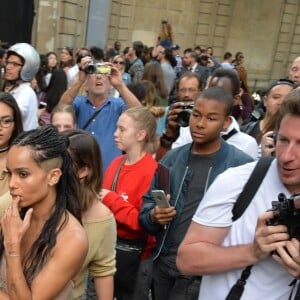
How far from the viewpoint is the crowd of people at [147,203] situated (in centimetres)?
159

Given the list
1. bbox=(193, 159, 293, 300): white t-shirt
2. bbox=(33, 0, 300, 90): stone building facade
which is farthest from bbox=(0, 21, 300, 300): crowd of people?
bbox=(33, 0, 300, 90): stone building facade

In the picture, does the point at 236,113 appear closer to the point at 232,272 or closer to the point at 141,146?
the point at 141,146

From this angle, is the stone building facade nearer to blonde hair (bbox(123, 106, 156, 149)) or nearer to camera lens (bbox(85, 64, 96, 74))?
camera lens (bbox(85, 64, 96, 74))

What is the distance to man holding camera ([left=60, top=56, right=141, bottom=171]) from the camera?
13.3 feet

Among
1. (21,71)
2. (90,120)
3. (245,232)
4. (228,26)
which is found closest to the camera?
(245,232)

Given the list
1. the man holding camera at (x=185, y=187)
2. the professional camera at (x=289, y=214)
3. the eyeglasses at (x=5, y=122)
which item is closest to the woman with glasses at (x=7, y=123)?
the eyeglasses at (x=5, y=122)

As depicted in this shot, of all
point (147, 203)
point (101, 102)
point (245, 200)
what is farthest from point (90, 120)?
point (245, 200)

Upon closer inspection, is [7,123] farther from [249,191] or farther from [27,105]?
[249,191]

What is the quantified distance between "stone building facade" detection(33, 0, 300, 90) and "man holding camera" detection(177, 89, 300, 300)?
44.7 ft

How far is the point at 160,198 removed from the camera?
8.11 feet

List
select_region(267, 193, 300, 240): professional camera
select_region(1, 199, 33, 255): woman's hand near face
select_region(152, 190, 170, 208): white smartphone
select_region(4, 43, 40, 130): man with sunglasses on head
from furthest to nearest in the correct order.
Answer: select_region(4, 43, 40, 130): man with sunglasses on head < select_region(152, 190, 170, 208): white smartphone < select_region(1, 199, 33, 255): woman's hand near face < select_region(267, 193, 300, 240): professional camera

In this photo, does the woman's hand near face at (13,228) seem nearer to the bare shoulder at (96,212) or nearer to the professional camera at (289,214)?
the bare shoulder at (96,212)

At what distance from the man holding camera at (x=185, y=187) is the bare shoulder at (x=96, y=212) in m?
0.38

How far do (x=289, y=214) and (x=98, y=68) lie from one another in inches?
117
